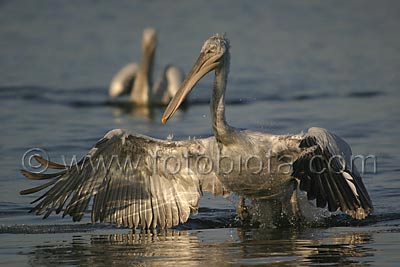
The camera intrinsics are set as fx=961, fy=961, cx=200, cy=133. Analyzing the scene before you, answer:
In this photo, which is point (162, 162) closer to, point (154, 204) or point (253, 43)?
point (154, 204)

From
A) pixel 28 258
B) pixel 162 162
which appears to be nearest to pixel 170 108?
pixel 162 162

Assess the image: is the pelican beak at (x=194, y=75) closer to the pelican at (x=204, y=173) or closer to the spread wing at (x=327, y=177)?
the pelican at (x=204, y=173)

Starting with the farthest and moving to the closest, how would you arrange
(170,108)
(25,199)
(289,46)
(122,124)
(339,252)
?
(289,46) → (122,124) → (25,199) → (170,108) → (339,252)

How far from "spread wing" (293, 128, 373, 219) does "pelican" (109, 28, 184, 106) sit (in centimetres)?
978

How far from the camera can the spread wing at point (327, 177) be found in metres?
8.10

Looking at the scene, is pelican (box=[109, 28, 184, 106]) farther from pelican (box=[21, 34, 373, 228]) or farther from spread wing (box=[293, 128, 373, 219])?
spread wing (box=[293, 128, 373, 219])

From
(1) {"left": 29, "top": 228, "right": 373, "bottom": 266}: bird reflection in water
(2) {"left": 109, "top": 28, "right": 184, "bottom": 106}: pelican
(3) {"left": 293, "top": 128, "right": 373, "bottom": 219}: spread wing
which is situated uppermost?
(2) {"left": 109, "top": 28, "right": 184, "bottom": 106}: pelican

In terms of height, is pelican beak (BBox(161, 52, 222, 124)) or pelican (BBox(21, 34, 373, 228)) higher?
pelican beak (BBox(161, 52, 222, 124))

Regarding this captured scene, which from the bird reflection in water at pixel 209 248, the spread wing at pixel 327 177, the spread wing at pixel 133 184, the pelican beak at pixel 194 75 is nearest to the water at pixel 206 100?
the bird reflection in water at pixel 209 248

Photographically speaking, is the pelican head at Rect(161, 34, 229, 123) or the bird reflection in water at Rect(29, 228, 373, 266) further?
the pelican head at Rect(161, 34, 229, 123)

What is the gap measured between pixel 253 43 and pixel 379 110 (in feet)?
22.4

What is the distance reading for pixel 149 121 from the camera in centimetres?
1606

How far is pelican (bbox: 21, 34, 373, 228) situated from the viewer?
27.0ft

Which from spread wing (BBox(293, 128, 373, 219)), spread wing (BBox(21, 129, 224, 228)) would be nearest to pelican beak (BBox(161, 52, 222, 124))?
spread wing (BBox(21, 129, 224, 228))
